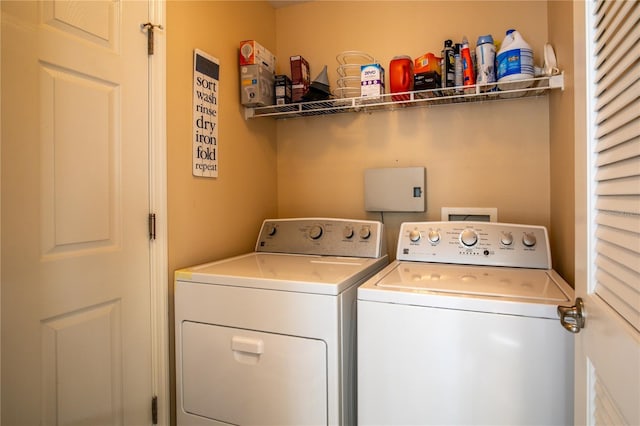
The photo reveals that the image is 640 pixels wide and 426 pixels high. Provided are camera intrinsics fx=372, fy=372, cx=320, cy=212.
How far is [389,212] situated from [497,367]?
3.66ft

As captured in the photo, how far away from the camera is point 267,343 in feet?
4.17

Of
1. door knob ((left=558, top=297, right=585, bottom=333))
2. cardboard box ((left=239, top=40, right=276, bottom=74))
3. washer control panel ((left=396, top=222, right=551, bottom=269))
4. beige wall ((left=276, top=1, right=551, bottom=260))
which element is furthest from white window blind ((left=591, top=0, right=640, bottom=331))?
cardboard box ((left=239, top=40, right=276, bottom=74))

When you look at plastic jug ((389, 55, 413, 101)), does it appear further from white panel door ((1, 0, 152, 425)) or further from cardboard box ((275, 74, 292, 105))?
white panel door ((1, 0, 152, 425))

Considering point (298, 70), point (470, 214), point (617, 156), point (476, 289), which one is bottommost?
point (476, 289)

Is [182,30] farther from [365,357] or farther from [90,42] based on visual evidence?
[365,357]

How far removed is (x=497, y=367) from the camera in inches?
40.4

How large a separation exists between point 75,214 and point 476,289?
1.27 meters

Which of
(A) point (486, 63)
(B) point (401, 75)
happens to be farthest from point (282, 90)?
(A) point (486, 63)

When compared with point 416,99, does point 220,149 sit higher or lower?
lower

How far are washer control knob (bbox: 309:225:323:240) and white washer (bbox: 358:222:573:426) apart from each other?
0.63 metres

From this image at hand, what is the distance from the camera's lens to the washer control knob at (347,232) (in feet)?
5.88

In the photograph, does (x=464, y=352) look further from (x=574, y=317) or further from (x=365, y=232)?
(x=365, y=232)

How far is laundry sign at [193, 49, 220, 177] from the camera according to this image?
159 cm

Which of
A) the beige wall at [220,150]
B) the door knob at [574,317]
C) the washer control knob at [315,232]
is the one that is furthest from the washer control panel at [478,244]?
the beige wall at [220,150]
